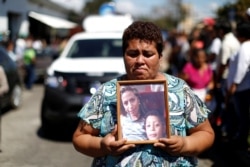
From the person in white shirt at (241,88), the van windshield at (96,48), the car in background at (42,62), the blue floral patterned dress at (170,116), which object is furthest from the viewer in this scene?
the car in background at (42,62)

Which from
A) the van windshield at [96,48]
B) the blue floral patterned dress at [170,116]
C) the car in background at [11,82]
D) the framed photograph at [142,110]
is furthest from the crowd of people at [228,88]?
the car in background at [11,82]

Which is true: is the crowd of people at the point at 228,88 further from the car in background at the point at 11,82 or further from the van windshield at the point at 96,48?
the car in background at the point at 11,82

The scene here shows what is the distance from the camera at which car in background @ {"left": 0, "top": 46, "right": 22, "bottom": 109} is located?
10.7 metres

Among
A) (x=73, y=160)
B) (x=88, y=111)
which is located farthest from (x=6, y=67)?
(x=88, y=111)

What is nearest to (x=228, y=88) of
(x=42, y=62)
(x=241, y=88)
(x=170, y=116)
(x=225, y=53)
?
(x=241, y=88)

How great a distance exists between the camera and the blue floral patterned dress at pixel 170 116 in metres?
2.31

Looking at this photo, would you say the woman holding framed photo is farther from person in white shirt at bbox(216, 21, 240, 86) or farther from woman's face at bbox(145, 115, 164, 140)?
person in white shirt at bbox(216, 21, 240, 86)

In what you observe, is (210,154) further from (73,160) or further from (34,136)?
(34,136)

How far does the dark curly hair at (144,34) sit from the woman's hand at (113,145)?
0.46 meters

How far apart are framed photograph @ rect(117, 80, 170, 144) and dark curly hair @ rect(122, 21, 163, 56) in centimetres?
21

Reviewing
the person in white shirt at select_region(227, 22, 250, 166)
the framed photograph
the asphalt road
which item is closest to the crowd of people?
the person in white shirt at select_region(227, 22, 250, 166)

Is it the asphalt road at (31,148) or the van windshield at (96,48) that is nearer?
the asphalt road at (31,148)

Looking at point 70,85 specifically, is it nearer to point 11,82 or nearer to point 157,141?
point 11,82

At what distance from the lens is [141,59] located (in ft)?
7.59
